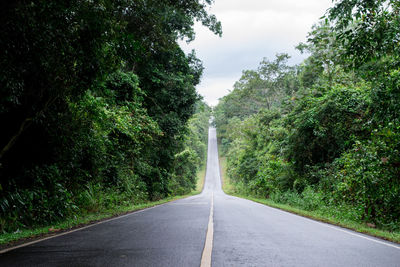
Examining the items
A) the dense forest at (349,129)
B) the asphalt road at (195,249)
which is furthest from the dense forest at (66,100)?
the dense forest at (349,129)

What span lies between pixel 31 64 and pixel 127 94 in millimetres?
9243

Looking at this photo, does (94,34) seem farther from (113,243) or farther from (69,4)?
(113,243)

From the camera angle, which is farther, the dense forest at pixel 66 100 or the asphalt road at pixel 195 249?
the dense forest at pixel 66 100

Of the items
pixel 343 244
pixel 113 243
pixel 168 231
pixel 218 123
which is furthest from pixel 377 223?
pixel 218 123

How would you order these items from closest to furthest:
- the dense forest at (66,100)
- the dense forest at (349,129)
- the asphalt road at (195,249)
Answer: the asphalt road at (195,249)
the dense forest at (66,100)
the dense forest at (349,129)

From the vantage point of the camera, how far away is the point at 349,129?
1423 cm

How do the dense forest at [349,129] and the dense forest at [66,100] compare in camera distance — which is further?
the dense forest at [349,129]

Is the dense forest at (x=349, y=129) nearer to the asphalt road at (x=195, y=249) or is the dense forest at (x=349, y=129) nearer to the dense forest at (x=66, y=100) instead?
the asphalt road at (x=195, y=249)

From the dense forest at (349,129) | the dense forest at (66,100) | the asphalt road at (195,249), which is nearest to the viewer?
the asphalt road at (195,249)

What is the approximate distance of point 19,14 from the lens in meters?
4.77

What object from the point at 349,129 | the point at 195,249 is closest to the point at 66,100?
the point at 195,249

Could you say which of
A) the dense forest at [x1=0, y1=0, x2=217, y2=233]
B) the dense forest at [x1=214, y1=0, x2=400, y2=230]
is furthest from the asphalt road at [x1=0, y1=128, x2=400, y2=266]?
the dense forest at [x1=214, y1=0, x2=400, y2=230]

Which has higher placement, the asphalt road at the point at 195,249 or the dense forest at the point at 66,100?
the dense forest at the point at 66,100

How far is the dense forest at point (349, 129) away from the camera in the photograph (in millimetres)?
6488
